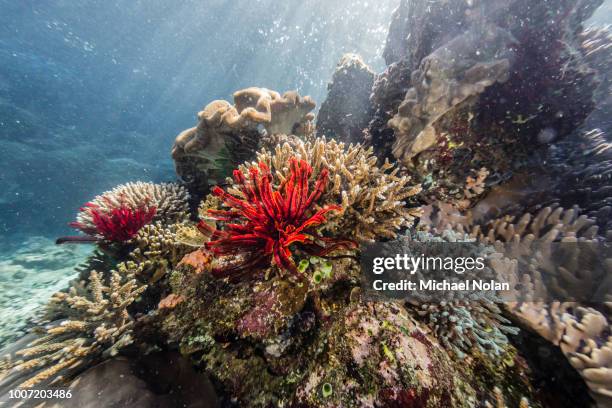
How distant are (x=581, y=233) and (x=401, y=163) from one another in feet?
7.76

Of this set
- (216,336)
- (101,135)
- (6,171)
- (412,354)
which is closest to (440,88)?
(412,354)

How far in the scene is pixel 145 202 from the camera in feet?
14.1

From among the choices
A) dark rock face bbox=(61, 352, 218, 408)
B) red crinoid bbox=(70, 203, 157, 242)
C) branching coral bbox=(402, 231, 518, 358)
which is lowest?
dark rock face bbox=(61, 352, 218, 408)

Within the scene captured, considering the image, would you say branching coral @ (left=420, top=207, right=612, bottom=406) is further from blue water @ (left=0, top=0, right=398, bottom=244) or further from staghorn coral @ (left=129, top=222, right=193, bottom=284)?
blue water @ (left=0, top=0, right=398, bottom=244)

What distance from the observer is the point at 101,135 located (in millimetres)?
33000

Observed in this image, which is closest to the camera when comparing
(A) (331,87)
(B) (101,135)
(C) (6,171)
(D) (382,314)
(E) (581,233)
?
(D) (382,314)

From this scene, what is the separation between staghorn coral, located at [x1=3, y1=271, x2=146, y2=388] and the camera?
211 centimetres

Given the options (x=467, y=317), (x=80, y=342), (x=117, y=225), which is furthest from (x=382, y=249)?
(x=117, y=225)

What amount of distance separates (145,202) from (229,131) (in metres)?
2.02

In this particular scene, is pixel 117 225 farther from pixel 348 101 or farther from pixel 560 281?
pixel 348 101

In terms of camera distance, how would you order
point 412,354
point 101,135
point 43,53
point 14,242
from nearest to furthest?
1. point 412,354
2. point 14,242
3. point 43,53
4. point 101,135

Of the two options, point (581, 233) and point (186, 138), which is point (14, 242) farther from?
point (581, 233)

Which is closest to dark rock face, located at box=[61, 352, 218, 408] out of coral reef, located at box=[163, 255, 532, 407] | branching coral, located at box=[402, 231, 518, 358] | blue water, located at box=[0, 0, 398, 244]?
coral reef, located at box=[163, 255, 532, 407]

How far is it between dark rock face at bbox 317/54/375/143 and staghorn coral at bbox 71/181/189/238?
14.0ft
